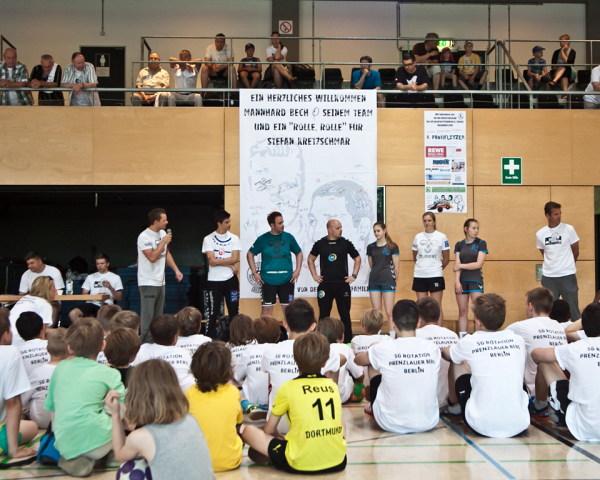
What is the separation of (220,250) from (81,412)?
5.35 meters

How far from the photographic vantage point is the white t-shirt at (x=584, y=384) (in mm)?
5098

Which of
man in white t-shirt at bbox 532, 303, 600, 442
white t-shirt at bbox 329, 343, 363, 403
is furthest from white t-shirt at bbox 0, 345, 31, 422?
man in white t-shirt at bbox 532, 303, 600, 442

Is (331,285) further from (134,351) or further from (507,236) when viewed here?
(134,351)

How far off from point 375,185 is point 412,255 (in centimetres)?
122

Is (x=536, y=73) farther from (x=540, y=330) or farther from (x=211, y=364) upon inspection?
(x=211, y=364)

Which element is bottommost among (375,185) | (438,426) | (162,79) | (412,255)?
(438,426)

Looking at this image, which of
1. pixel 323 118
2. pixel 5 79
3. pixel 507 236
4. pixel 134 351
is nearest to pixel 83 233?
pixel 5 79

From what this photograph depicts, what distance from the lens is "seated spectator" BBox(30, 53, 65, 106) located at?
1148 cm

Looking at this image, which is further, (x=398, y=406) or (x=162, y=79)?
(x=162, y=79)

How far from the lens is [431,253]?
10297 millimetres

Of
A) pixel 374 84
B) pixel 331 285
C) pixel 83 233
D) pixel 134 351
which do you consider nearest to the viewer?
pixel 134 351

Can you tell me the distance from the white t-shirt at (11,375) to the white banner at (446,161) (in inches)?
303

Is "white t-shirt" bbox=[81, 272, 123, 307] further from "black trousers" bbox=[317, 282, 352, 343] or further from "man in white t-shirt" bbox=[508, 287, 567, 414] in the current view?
"man in white t-shirt" bbox=[508, 287, 567, 414]

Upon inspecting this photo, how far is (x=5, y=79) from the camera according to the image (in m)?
11.5
